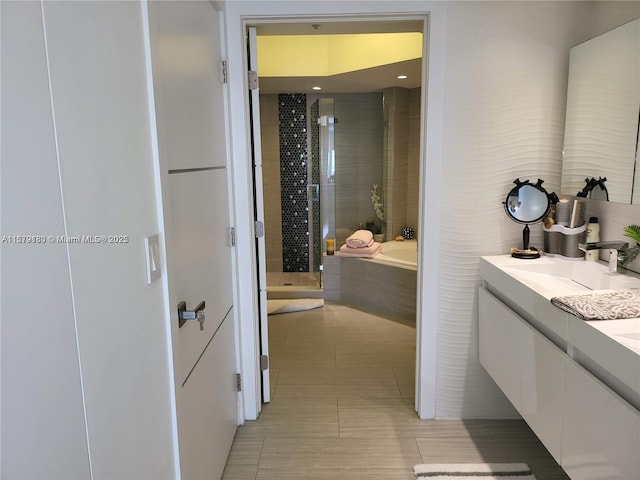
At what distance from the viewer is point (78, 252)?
37.3 inches

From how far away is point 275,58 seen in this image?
412 cm

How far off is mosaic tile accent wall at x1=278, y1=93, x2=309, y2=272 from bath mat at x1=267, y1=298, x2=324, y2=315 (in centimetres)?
96

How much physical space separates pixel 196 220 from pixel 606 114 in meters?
1.75

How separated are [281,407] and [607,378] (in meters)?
1.78

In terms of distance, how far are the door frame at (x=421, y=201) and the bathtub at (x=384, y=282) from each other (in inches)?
57.7

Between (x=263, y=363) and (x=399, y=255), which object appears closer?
(x=263, y=363)

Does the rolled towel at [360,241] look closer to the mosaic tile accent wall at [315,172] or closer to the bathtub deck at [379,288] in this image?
the bathtub deck at [379,288]

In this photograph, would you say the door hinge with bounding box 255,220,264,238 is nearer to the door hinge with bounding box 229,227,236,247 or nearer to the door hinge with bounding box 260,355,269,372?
the door hinge with bounding box 229,227,236,247

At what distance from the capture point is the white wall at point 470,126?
7.11 feet

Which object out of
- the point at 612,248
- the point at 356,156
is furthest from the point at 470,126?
the point at 356,156

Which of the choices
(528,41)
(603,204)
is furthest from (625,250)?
(528,41)

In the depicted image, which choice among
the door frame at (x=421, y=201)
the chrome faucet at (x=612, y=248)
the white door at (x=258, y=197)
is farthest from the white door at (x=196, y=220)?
the chrome faucet at (x=612, y=248)

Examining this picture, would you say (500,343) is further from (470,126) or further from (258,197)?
(258,197)

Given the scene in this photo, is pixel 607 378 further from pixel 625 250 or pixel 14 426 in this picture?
pixel 14 426
